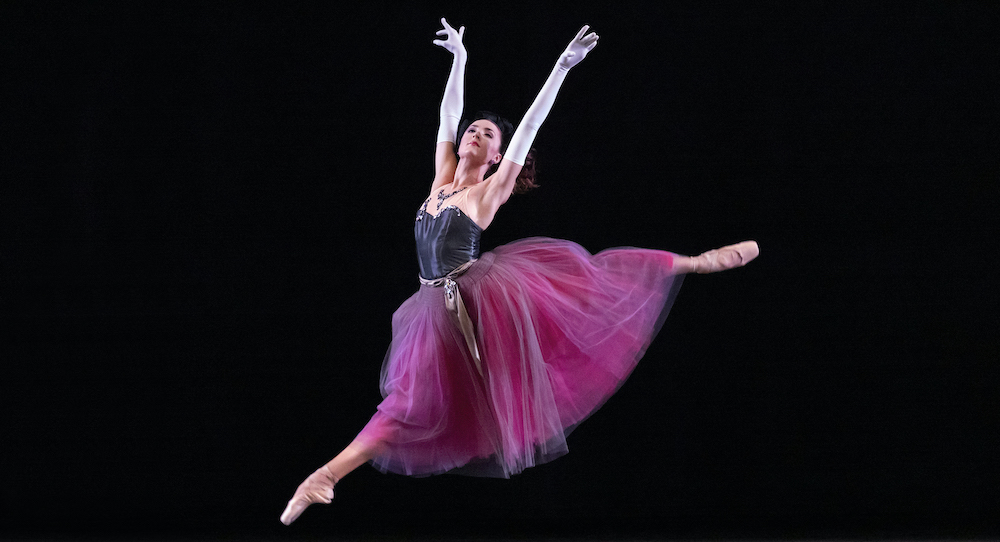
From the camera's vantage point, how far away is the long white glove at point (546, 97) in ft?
6.19

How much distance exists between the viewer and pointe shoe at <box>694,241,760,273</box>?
1927 mm

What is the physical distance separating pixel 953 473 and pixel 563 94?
1.77 metres

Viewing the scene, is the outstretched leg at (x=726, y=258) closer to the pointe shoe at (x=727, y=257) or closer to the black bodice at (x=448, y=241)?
the pointe shoe at (x=727, y=257)

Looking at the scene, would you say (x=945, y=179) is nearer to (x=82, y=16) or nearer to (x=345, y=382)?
(x=345, y=382)

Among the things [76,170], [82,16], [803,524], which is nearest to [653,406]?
[803,524]

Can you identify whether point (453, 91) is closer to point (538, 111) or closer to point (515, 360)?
point (538, 111)

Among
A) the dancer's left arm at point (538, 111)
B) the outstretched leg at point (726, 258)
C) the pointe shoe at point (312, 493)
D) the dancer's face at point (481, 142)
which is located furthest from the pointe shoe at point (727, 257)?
the pointe shoe at point (312, 493)

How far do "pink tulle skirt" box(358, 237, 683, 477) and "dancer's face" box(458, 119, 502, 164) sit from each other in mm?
311

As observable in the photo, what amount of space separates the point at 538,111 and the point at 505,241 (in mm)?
764

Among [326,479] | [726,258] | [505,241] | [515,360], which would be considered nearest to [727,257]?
[726,258]

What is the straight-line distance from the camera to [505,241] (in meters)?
2.59

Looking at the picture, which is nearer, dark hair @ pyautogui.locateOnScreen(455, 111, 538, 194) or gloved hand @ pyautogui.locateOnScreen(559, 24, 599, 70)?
gloved hand @ pyautogui.locateOnScreen(559, 24, 599, 70)

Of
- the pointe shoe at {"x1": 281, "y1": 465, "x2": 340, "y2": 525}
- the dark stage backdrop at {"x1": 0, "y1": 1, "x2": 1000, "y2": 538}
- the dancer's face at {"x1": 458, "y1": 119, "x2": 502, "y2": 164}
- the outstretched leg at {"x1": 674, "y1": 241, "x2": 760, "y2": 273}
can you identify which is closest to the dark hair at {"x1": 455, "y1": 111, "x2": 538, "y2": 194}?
the dancer's face at {"x1": 458, "y1": 119, "x2": 502, "y2": 164}

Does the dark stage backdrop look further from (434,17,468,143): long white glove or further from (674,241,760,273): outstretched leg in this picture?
(674,241,760,273): outstretched leg
